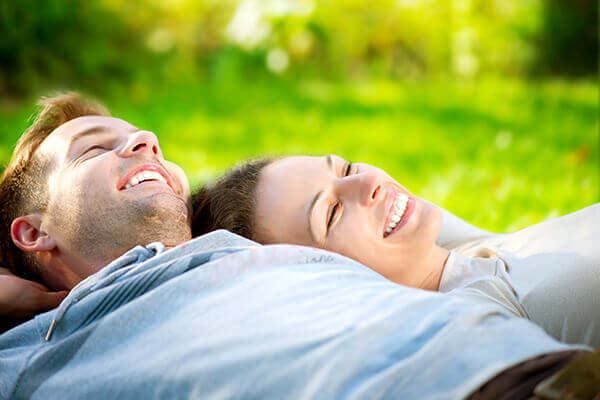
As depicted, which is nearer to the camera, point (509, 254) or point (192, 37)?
point (509, 254)

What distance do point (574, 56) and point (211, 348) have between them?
6.37 meters

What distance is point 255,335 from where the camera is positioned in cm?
118

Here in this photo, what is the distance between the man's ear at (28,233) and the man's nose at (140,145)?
0.35 metres

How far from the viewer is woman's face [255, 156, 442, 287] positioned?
1.76m

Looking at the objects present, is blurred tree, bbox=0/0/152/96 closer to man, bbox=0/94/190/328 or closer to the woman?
man, bbox=0/94/190/328

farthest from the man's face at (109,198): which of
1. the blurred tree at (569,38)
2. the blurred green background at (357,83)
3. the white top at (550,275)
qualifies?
the blurred tree at (569,38)

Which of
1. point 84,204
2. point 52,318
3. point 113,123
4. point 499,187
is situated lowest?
point 499,187

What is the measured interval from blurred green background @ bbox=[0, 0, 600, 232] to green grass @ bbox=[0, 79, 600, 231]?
0.02 metres

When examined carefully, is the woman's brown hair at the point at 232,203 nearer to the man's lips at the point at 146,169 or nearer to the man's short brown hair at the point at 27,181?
the man's lips at the point at 146,169

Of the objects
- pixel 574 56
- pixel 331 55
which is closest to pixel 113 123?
pixel 331 55

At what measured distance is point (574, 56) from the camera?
252 inches

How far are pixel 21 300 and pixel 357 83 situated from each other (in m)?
5.20

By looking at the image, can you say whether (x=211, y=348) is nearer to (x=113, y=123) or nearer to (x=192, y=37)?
(x=113, y=123)

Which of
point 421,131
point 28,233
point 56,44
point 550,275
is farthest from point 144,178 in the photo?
point 56,44
